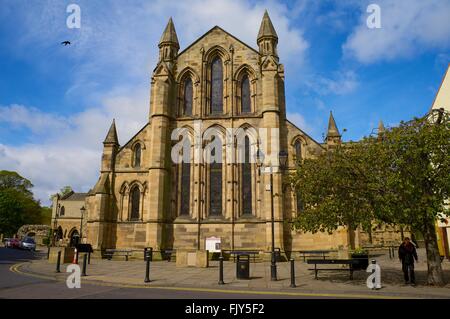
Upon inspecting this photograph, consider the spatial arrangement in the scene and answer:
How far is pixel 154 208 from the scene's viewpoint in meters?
24.0

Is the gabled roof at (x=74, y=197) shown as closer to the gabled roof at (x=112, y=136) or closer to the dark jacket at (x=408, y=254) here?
the gabled roof at (x=112, y=136)

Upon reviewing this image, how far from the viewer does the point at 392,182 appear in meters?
11.1

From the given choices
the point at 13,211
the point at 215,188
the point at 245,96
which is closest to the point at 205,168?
the point at 215,188

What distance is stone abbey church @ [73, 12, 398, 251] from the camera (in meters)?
24.0

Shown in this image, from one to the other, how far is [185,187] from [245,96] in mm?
8922

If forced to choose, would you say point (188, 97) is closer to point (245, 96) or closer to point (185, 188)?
point (245, 96)

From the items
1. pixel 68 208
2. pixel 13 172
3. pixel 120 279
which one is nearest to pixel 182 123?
pixel 120 279

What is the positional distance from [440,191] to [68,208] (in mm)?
76046

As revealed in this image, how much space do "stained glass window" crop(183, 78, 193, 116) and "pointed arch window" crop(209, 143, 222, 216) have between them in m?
4.24

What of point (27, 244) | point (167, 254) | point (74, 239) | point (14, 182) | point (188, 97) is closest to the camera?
point (167, 254)

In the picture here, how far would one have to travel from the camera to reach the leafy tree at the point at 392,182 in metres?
11.5

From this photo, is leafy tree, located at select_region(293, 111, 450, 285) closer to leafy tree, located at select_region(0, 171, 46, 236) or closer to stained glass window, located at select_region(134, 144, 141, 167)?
stained glass window, located at select_region(134, 144, 141, 167)

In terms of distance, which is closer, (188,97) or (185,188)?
A: (185,188)

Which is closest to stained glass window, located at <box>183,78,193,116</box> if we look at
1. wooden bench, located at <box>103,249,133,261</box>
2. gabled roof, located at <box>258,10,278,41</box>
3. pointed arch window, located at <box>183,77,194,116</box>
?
pointed arch window, located at <box>183,77,194,116</box>
